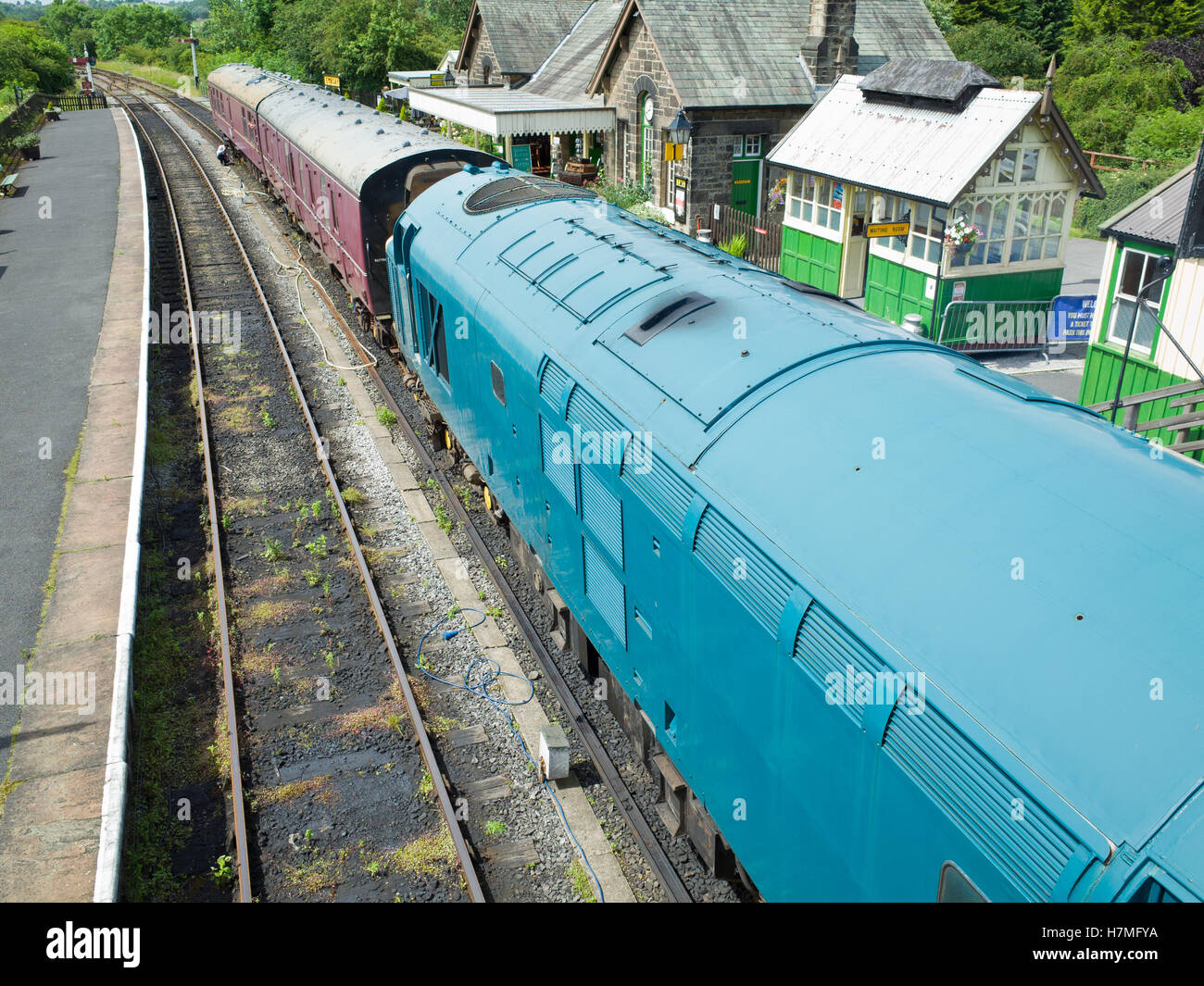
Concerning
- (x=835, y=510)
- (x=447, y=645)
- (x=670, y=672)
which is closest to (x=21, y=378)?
(x=447, y=645)

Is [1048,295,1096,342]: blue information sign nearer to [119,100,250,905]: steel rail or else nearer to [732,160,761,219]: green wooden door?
[732,160,761,219]: green wooden door

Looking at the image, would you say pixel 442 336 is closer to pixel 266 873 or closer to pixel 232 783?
pixel 232 783

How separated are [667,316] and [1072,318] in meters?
14.5

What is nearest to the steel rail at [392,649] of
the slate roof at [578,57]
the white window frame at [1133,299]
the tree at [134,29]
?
the white window frame at [1133,299]

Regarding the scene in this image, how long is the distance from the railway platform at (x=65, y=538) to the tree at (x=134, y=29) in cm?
10053

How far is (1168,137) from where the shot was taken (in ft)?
102

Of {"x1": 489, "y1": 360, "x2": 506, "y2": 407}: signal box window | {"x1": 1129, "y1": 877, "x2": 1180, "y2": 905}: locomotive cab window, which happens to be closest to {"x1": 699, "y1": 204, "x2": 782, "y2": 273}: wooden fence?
{"x1": 489, "y1": 360, "x2": 506, "y2": 407}: signal box window

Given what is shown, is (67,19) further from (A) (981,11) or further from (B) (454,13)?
(A) (981,11)

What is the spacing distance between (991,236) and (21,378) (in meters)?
19.2

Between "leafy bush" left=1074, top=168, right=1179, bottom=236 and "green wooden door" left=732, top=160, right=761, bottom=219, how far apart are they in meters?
9.81

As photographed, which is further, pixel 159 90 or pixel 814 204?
pixel 159 90

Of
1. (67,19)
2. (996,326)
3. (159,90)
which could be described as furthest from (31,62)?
(67,19)

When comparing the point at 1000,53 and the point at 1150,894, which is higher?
the point at 1000,53

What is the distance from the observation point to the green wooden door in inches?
1070
